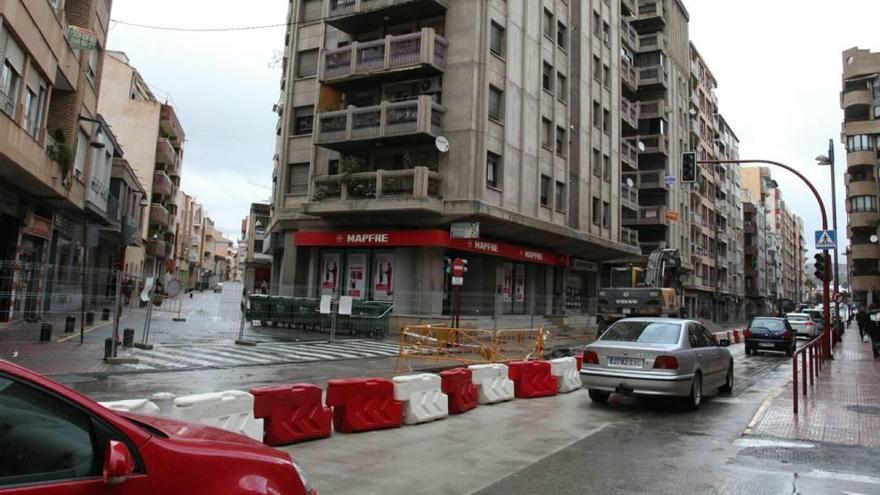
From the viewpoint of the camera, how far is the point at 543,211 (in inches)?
1177

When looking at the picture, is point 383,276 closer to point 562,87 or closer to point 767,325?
point 562,87

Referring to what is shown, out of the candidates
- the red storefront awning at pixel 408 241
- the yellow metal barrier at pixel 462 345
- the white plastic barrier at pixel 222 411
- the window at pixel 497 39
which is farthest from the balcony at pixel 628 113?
the white plastic barrier at pixel 222 411

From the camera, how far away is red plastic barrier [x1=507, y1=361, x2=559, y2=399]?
443 inches

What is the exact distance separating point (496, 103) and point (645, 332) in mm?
18649

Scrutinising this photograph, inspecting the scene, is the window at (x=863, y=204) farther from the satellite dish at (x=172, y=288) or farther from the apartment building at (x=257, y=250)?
the satellite dish at (x=172, y=288)

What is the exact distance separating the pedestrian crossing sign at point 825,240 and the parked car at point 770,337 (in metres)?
3.56

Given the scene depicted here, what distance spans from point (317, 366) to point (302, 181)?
1721 centimetres

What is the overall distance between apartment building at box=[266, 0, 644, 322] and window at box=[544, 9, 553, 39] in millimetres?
63

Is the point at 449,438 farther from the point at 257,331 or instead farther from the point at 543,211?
the point at 543,211

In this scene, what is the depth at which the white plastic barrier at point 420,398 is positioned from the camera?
8305mm

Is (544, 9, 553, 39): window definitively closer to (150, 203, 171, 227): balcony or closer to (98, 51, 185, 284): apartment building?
(98, 51, 185, 284): apartment building

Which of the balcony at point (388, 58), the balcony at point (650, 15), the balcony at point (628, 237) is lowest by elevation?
the balcony at point (628, 237)

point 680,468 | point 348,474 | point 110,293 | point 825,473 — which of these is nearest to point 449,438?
point 348,474

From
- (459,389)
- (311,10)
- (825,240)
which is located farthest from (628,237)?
(459,389)
